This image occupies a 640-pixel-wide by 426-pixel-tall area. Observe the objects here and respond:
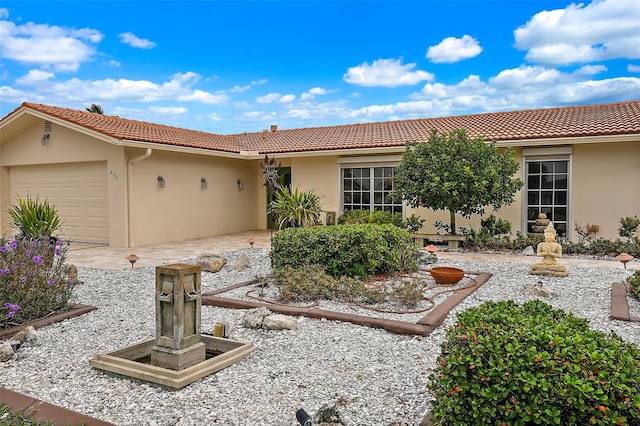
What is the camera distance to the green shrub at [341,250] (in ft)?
22.6

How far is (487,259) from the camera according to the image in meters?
9.41

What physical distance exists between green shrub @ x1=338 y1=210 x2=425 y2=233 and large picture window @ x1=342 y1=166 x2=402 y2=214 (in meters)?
0.51

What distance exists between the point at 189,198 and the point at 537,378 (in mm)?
12393

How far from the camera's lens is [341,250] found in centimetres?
690

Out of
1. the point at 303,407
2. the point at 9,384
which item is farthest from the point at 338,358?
the point at 9,384

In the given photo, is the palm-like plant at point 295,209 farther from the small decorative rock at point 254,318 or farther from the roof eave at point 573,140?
the small decorative rock at point 254,318

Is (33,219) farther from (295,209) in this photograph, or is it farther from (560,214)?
(560,214)

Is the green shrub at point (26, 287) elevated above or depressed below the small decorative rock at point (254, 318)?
above

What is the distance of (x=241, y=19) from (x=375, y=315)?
1019 cm

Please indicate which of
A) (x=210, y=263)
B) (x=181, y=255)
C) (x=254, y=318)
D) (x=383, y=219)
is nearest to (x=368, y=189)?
(x=383, y=219)

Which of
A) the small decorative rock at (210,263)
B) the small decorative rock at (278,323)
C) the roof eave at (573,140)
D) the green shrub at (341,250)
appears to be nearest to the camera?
the small decorative rock at (278,323)

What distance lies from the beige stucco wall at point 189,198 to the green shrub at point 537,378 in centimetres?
1088

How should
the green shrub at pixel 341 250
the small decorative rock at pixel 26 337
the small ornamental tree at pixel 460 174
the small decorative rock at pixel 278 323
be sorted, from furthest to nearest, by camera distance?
the small ornamental tree at pixel 460 174 < the green shrub at pixel 341 250 < the small decorative rock at pixel 278 323 < the small decorative rock at pixel 26 337

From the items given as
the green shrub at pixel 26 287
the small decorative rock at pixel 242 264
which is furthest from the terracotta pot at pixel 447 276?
the green shrub at pixel 26 287
